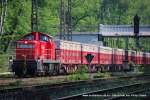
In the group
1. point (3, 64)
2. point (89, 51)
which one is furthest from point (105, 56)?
point (3, 64)

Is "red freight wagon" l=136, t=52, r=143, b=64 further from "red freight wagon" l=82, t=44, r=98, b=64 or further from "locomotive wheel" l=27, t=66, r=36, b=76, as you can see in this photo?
"locomotive wheel" l=27, t=66, r=36, b=76

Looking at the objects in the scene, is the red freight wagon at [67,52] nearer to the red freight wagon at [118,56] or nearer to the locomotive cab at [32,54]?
the locomotive cab at [32,54]

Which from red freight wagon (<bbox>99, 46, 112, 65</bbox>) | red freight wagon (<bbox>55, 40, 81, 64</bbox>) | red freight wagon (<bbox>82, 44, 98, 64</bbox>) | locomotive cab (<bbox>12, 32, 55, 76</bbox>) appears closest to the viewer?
locomotive cab (<bbox>12, 32, 55, 76</bbox>)

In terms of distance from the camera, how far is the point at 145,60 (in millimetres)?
82125

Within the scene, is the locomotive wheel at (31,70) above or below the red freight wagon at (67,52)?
below

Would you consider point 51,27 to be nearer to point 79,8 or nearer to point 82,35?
point 82,35

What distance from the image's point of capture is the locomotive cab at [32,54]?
110 ft

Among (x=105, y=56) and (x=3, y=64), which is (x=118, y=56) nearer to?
(x=105, y=56)

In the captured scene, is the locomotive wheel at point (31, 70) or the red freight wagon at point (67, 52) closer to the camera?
the locomotive wheel at point (31, 70)

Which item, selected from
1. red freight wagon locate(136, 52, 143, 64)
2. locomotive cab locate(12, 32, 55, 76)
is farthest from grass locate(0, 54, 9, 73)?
red freight wagon locate(136, 52, 143, 64)

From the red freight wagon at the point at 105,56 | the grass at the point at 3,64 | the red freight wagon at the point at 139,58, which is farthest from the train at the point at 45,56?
the red freight wagon at the point at 139,58

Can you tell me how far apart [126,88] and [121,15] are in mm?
111344

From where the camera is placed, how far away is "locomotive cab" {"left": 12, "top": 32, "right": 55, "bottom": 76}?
33.7 metres

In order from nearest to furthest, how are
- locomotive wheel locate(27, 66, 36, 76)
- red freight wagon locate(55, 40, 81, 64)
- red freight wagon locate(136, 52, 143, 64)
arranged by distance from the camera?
locomotive wheel locate(27, 66, 36, 76)
red freight wagon locate(55, 40, 81, 64)
red freight wagon locate(136, 52, 143, 64)
